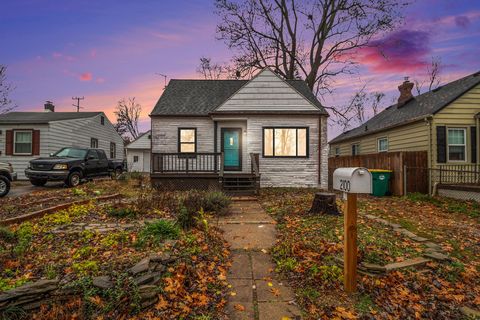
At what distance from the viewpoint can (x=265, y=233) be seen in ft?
Answer: 16.9

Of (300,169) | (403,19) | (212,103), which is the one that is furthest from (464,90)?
(212,103)

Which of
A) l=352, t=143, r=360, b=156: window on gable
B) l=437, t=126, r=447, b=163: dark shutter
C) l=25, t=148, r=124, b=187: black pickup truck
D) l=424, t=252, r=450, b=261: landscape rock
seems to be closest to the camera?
l=424, t=252, r=450, b=261: landscape rock

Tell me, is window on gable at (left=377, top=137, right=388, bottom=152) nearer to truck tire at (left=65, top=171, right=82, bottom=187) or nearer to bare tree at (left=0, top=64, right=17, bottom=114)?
truck tire at (left=65, top=171, right=82, bottom=187)

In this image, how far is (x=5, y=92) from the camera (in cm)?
2059

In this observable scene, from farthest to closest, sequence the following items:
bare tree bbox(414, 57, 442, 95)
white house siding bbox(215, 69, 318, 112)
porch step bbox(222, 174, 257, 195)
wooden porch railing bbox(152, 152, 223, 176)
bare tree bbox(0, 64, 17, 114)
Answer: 1. bare tree bbox(414, 57, 442, 95)
2. bare tree bbox(0, 64, 17, 114)
3. white house siding bbox(215, 69, 318, 112)
4. wooden porch railing bbox(152, 152, 223, 176)
5. porch step bbox(222, 174, 257, 195)

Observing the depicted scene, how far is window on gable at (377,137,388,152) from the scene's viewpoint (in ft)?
50.0

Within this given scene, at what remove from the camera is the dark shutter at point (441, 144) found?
11281 mm

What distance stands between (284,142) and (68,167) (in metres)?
10.4

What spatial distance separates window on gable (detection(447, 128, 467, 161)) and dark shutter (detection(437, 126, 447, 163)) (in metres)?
0.46

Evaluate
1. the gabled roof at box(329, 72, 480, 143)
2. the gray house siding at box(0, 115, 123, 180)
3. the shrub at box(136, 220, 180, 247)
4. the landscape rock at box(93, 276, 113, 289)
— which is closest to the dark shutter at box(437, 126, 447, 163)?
the gabled roof at box(329, 72, 480, 143)

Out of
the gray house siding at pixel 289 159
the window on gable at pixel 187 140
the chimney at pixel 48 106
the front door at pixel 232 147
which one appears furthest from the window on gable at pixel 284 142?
the chimney at pixel 48 106

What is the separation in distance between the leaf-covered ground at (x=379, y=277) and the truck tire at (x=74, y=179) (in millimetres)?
10686

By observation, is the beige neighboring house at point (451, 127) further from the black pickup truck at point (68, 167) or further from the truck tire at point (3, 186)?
the truck tire at point (3, 186)

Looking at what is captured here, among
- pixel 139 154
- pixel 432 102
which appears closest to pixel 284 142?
pixel 432 102
